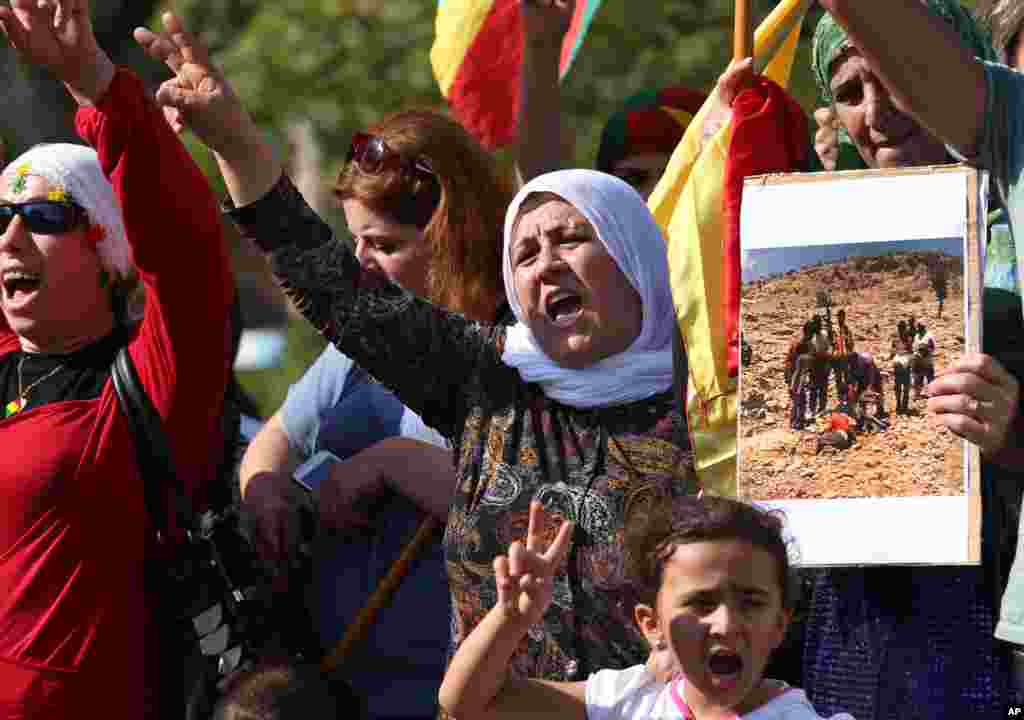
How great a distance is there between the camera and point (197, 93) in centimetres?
420

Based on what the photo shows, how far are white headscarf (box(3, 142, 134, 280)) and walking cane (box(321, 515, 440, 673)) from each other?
854mm

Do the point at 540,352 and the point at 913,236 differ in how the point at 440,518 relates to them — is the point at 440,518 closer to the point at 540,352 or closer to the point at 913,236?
the point at 540,352

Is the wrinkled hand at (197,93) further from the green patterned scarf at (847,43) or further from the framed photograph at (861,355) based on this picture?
the green patterned scarf at (847,43)

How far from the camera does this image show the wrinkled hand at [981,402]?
3561 millimetres

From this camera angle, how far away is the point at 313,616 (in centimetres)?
484

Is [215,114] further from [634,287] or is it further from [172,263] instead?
[634,287]

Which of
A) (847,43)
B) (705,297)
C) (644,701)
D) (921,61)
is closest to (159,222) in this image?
(705,297)

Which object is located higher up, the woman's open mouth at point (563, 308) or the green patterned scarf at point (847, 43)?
the green patterned scarf at point (847, 43)

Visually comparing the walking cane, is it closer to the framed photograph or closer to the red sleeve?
the red sleeve

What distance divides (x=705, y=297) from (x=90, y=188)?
4.81ft

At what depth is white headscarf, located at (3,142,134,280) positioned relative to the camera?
478cm

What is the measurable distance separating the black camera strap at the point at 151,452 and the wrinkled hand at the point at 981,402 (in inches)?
66.3

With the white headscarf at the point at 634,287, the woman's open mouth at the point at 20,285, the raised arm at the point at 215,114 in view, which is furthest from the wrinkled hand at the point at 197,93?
the woman's open mouth at the point at 20,285

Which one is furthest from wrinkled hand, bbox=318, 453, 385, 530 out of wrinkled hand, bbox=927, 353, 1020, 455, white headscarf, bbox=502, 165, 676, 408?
wrinkled hand, bbox=927, 353, 1020, 455
